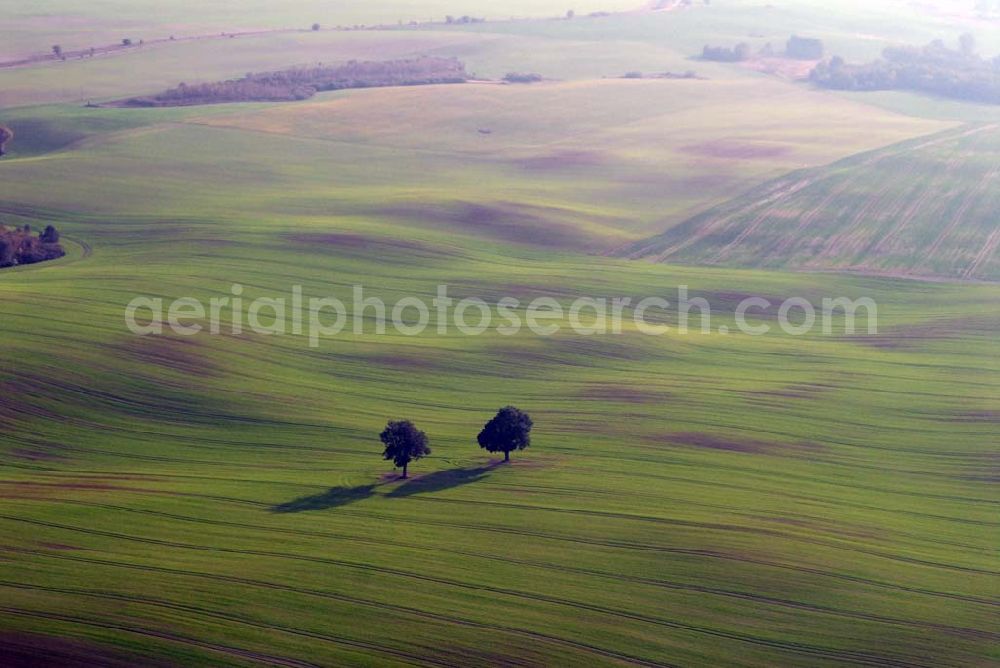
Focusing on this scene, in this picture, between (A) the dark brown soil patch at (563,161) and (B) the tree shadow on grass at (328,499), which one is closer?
(B) the tree shadow on grass at (328,499)

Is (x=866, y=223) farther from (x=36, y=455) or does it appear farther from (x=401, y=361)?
(x=36, y=455)

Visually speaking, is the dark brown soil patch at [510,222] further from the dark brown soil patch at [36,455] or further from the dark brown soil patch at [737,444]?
the dark brown soil patch at [36,455]

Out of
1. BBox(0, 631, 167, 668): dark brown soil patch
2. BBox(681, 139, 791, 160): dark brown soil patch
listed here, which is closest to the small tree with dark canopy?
BBox(0, 631, 167, 668): dark brown soil patch

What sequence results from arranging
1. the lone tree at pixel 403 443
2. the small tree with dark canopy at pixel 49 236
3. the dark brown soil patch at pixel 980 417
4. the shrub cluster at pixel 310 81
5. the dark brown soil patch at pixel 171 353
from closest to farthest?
the lone tree at pixel 403 443 → the dark brown soil patch at pixel 980 417 → the dark brown soil patch at pixel 171 353 → the small tree with dark canopy at pixel 49 236 → the shrub cluster at pixel 310 81

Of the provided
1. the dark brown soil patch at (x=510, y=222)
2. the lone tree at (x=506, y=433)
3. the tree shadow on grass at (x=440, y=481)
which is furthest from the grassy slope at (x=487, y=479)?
the dark brown soil patch at (x=510, y=222)

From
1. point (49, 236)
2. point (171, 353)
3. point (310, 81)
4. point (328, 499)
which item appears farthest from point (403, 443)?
point (310, 81)

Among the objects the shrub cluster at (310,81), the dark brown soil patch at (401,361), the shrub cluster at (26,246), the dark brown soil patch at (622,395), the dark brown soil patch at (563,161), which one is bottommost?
the dark brown soil patch at (622,395)

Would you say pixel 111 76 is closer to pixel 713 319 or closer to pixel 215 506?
pixel 713 319

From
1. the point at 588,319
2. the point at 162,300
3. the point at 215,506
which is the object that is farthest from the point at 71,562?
the point at 588,319
